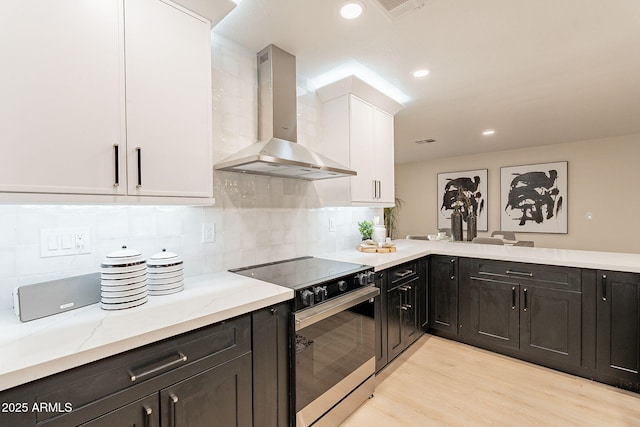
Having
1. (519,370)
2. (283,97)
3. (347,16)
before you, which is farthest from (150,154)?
(519,370)

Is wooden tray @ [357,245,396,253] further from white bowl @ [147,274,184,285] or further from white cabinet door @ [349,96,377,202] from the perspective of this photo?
white bowl @ [147,274,184,285]

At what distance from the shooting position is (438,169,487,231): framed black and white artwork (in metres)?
6.29

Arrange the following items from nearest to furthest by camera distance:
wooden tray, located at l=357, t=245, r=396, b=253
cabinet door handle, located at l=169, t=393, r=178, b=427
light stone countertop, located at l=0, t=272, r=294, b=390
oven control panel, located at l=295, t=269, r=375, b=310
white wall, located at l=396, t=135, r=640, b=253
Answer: light stone countertop, located at l=0, t=272, r=294, b=390 < cabinet door handle, located at l=169, t=393, r=178, b=427 < oven control panel, located at l=295, t=269, r=375, b=310 < wooden tray, located at l=357, t=245, r=396, b=253 < white wall, located at l=396, t=135, r=640, b=253

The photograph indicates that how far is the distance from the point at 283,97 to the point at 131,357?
1.88 meters

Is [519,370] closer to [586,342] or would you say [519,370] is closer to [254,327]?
[586,342]

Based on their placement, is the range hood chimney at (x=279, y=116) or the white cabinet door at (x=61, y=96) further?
the range hood chimney at (x=279, y=116)

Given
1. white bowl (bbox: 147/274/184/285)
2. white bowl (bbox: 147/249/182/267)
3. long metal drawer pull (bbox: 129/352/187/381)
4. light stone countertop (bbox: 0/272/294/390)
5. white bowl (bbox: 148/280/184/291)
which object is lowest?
long metal drawer pull (bbox: 129/352/187/381)

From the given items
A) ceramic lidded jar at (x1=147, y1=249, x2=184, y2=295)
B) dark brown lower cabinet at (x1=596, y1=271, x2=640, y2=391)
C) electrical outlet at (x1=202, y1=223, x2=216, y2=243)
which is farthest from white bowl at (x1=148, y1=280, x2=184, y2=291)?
dark brown lower cabinet at (x1=596, y1=271, x2=640, y2=391)

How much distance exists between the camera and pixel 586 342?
2.21 metres

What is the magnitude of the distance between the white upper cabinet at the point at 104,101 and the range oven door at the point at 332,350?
937mm

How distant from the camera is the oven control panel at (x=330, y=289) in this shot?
5.11 ft

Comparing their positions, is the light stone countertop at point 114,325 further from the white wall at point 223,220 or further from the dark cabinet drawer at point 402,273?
the dark cabinet drawer at point 402,273

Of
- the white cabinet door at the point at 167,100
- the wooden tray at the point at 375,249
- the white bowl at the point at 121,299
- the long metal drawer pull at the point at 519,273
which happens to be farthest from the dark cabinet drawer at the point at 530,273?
the white bowl at the point at 121,299

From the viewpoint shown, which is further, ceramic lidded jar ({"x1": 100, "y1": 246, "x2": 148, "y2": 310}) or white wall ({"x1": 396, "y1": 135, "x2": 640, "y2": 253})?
white wall ({"x1": 396, "y1": 135, "x2": 640, "y2": 253})
